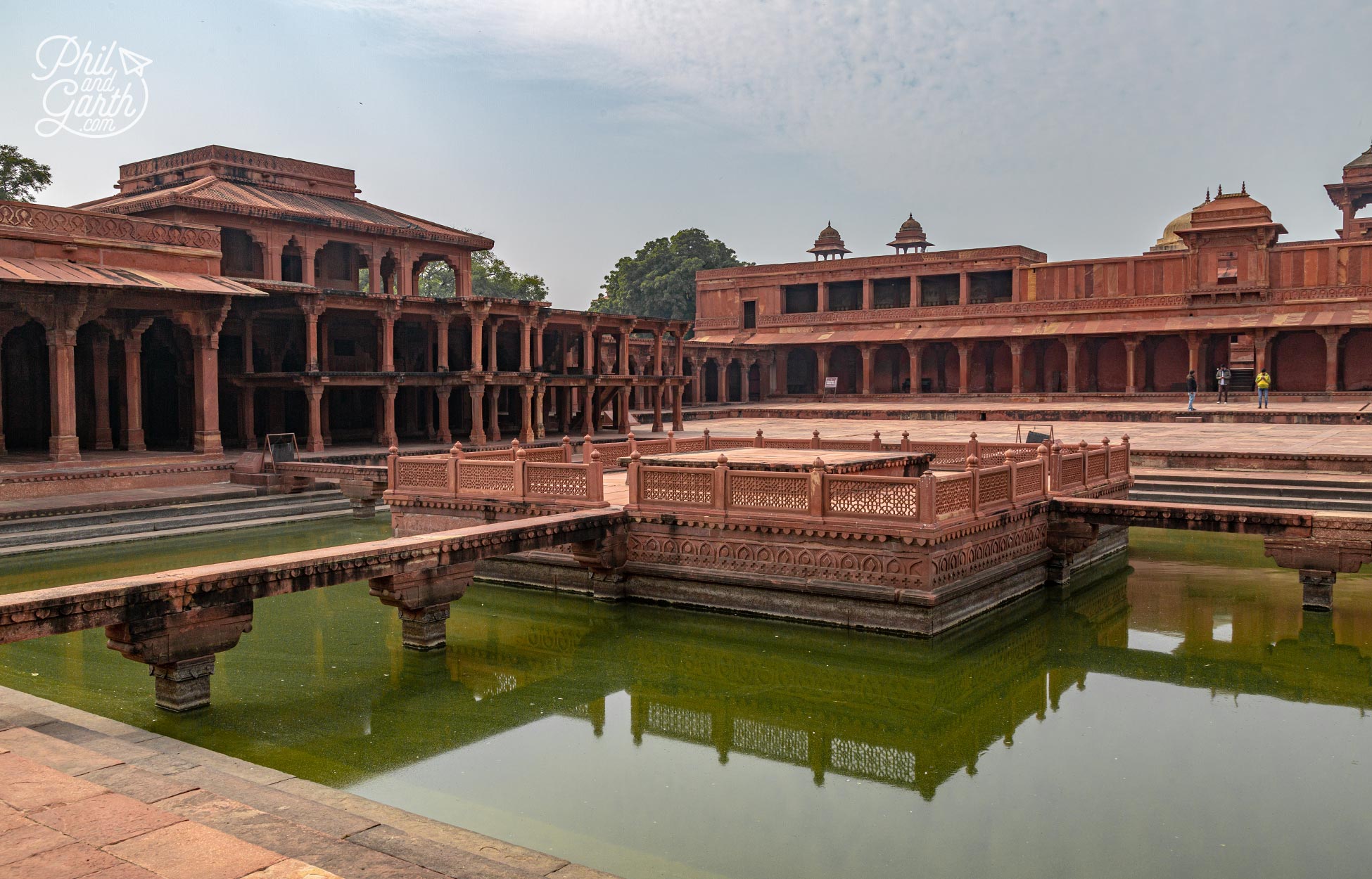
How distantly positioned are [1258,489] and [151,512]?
2025 cm

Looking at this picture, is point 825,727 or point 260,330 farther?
point 260,330

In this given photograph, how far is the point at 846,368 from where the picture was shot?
166 ft

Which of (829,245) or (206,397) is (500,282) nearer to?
(829,245)

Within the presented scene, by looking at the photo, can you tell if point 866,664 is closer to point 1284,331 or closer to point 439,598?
point 439,598

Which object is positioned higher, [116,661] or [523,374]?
[523,374]

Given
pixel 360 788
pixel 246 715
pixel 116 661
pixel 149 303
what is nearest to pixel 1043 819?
pixel 360 788

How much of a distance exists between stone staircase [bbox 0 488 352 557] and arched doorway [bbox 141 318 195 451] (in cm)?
632

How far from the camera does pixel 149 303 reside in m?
24.0

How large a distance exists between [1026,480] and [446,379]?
742 inches

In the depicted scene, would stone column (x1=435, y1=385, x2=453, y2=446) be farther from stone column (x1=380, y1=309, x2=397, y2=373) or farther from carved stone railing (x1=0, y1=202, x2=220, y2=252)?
carved stone railing (x1=0, y1=202, x2=220, y2=252)

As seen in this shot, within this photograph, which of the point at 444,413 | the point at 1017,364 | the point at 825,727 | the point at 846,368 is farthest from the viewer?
the point at 846,368

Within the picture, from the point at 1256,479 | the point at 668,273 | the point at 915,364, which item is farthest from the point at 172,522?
the point at 668,273

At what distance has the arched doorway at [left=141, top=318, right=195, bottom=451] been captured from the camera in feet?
90.2

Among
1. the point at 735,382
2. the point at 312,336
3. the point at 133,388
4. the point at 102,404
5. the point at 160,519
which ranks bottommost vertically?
the point at 160,519
